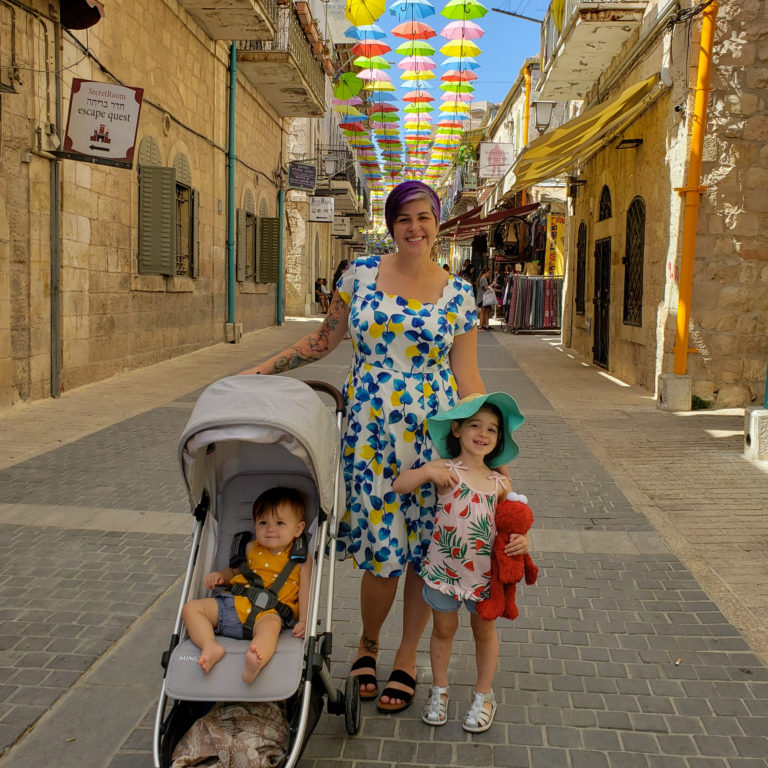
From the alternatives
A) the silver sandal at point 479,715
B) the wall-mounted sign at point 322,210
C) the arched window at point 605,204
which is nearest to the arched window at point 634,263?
the arched window at point 605,204

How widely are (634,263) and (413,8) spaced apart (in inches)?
425

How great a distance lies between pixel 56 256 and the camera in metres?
9.16

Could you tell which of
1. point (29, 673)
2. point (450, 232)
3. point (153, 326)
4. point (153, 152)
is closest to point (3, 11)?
point (153, 152)

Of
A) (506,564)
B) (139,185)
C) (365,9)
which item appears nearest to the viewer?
(506,564)

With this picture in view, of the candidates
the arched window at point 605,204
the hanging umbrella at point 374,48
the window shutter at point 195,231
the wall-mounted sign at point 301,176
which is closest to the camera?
the arched window at point 605,204

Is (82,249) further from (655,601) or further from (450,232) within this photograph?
(450,232)

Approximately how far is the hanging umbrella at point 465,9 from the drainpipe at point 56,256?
10832 mm

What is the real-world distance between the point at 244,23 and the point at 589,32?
6211mm

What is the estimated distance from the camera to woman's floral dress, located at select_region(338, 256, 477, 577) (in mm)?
2766

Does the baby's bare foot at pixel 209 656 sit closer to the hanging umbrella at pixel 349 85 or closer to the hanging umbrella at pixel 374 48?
the hanging umbrella at pixel 374 48

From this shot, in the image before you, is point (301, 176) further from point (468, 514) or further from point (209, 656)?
point (209, 656)

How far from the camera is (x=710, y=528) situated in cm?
492

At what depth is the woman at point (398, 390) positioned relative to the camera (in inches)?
109

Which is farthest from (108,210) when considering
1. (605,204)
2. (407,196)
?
(407,196)
